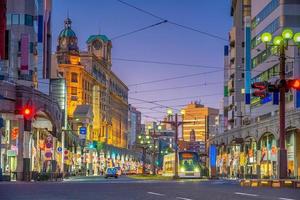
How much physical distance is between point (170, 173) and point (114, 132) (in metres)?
101

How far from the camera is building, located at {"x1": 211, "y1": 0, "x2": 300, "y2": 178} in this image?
238ft

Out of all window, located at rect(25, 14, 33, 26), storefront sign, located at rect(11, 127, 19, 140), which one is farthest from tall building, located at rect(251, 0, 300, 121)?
window, located at rect(25, 14, 33, 26)

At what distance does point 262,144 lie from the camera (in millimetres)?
84375

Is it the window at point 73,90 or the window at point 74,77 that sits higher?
the window at point 74,77

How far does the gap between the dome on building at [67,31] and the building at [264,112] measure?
58074 millimetres

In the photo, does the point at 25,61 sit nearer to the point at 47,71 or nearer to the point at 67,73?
the point at 47,71

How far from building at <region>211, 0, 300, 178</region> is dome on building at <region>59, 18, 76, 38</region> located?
58074mm

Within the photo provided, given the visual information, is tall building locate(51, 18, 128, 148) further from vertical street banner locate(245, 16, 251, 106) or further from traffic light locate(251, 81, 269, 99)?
traffic light locate(251, 81, 269, 99)

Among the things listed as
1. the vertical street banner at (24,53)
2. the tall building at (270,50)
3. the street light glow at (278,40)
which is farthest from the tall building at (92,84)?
the street light glow at (278,40)

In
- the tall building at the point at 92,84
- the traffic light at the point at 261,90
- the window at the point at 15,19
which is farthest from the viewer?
the tall building at the point at 92,84

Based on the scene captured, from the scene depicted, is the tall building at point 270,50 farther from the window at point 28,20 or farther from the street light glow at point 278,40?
the street light glow at point 278,40

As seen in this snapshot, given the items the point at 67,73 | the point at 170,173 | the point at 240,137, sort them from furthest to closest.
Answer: the point at 67,73 < the point at 240,137 < the point at 170,173

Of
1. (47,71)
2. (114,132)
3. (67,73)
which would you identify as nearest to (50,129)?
(47,71)

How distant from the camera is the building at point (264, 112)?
7262 cm
